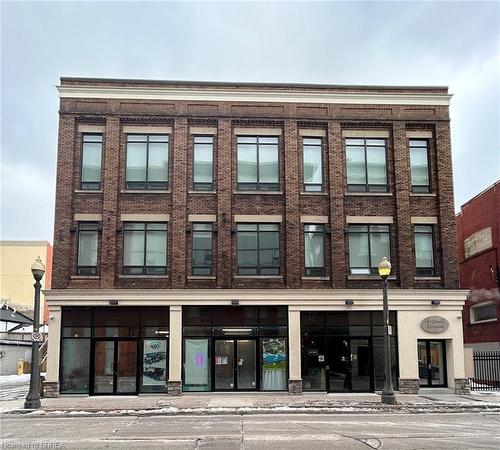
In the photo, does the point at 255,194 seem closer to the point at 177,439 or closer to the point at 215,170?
the point at 215,170

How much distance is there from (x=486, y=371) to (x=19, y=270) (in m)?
52.3

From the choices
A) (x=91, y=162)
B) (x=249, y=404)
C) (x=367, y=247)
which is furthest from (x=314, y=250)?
(x=91, y=162)

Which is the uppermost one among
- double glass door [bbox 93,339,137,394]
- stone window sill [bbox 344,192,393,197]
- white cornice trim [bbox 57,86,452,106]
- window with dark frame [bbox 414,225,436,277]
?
white cornice trim [bbox 57,86,452,106]

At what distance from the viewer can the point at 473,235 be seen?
33750mm

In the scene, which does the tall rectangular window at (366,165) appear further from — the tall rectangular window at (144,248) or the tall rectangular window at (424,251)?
the tall rectangular window at (144,248)

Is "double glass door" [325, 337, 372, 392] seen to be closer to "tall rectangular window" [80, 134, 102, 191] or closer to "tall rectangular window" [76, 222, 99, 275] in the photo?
"tall rectangular window" [76, 222, 99, 275]

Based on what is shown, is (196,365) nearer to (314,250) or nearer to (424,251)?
(314,250)

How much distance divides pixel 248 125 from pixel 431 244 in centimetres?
930

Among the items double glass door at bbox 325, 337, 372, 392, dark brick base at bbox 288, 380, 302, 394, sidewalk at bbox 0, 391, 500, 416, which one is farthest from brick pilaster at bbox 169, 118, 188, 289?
double glass door at bbox 325, 337, 372, 392

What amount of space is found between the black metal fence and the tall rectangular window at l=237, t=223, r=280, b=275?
10.8 metres

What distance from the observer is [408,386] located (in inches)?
941

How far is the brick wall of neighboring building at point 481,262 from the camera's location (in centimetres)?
3056

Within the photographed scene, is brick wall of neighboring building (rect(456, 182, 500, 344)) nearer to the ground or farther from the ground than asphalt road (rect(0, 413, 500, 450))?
farther from the ground

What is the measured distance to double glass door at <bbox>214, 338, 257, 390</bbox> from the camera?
23828 mm
